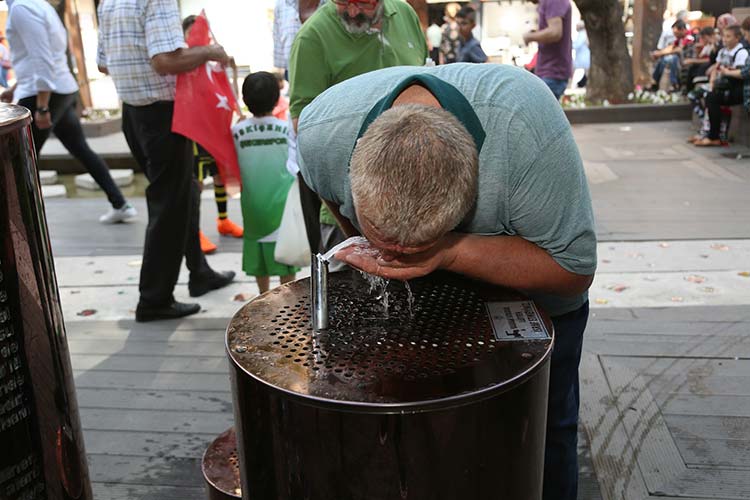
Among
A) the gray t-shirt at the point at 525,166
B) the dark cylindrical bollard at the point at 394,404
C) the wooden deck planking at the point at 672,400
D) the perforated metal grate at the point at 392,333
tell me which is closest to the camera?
the dark cylindrical bollard at the point at 394,404

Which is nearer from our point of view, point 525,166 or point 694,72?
point 525,166

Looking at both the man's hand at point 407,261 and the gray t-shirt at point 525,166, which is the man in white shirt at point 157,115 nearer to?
the gray t-shirt at point 525,166

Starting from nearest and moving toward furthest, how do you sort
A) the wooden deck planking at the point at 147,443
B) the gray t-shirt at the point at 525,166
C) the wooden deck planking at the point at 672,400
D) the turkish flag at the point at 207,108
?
the gray t-shirt at the point at 525,166 → the wooden deck planking at the point at 672,400 → the wooden deck planking at the point at 147,443 → the turkish flag at the point at 207,108

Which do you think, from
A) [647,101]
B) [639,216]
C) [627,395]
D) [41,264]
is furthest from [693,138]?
[41,264]

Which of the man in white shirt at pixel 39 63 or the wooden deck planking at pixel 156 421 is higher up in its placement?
the man in white shirt at pixel 39 63

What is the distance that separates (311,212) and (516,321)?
176cm

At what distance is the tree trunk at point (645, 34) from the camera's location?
523 inches

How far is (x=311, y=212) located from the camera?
306 centimetres

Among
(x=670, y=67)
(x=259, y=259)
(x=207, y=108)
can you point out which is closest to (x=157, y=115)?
(x=207, y=108)

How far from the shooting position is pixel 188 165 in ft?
11.6

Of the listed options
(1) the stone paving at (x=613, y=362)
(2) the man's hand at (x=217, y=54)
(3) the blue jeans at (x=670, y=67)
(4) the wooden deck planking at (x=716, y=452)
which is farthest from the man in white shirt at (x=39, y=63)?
(3) the blue jeans at (x=670, y=67)

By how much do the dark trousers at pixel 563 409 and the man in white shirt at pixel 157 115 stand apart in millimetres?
2293

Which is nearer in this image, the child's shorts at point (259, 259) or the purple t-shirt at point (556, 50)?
the child's shorts at point (259, 259)

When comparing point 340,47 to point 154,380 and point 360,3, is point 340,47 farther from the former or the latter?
point 154,380
